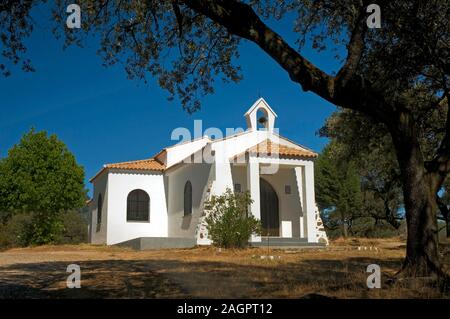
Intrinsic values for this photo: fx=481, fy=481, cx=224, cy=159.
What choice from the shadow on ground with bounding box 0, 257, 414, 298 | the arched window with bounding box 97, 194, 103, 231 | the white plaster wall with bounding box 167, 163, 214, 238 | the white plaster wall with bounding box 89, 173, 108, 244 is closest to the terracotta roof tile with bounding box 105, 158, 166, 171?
the white plaster wall with bounding box 167, 163, 214, 238

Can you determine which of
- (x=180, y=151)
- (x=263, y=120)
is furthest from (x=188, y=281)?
(x=180, y=151)

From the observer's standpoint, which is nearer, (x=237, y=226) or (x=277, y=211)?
(x=237, y=226)

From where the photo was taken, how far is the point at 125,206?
27969mm

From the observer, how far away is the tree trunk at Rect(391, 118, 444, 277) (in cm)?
810

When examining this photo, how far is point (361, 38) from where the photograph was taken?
8562 mm

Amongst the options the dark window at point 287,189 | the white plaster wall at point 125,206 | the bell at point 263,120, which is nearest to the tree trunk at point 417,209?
the dark window at point 287,189

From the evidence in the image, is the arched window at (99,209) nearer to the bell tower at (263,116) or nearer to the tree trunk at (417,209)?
the bell tower at (263,116)

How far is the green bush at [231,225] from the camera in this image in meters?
18.6

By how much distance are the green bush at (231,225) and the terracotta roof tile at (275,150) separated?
160 inches

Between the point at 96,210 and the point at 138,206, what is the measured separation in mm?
4062

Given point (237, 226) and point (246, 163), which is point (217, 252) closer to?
point (237, 226)
